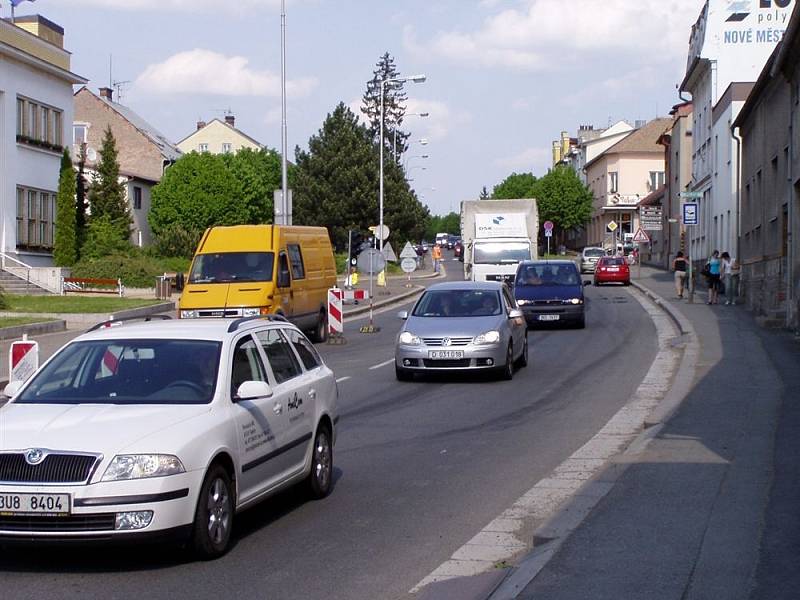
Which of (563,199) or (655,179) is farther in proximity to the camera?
(563,199)

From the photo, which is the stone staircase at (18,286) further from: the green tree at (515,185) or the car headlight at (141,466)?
the green tree at (515,185)

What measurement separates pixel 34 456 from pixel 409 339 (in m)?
11.7

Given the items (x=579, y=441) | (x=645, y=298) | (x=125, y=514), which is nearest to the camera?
(x=125, y=514)

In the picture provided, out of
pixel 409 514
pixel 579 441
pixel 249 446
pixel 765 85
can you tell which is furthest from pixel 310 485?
pixel 765 85

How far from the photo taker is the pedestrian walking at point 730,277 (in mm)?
37219

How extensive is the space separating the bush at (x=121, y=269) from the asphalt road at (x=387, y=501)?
91.3ft

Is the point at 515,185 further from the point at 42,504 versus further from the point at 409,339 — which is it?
the point at 42,504

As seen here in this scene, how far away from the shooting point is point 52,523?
6.53m

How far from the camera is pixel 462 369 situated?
58.5 feet

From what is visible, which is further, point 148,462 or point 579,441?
point 579,441

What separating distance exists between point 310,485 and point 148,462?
8.56ft

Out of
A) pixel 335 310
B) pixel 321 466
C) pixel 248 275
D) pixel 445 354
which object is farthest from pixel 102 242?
pixel 321 466

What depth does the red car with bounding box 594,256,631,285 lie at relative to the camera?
175 ft

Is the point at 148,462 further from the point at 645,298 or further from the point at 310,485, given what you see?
the point at 645,298
